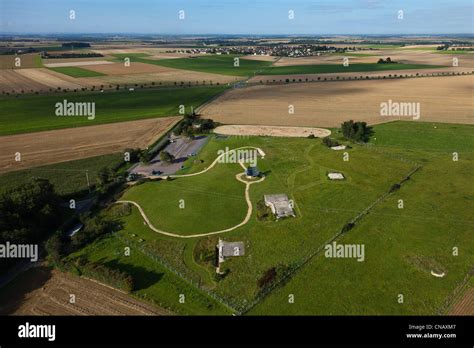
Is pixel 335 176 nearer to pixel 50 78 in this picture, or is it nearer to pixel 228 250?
pixel 228 250

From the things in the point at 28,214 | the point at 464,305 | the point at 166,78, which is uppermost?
the point at 166,78

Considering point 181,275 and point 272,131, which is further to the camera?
point 272,131

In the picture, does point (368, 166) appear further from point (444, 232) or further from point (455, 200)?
point (444, 232)

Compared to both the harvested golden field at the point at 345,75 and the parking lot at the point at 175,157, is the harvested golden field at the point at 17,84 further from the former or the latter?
the harvested golden field at the point at 345,75

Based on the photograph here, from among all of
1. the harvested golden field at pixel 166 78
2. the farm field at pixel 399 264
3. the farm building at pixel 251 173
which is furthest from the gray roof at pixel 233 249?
the harvested golden field at pixel 166 78

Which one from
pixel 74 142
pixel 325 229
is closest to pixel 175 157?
pixel 74 142

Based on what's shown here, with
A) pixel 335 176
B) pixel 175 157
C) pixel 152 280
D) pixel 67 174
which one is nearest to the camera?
pixel 152 280
